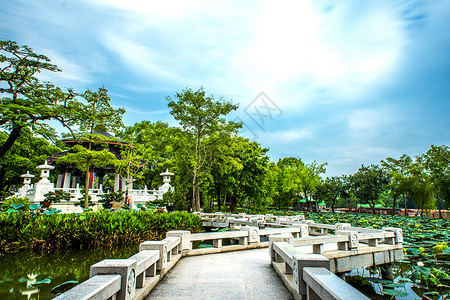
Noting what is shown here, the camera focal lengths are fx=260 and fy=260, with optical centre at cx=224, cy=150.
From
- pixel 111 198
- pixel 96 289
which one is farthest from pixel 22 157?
pixel 96 289

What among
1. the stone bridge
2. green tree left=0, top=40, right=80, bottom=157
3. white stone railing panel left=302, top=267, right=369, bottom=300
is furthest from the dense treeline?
white stone railing panel left=302, top=267, right=369, bottom=300

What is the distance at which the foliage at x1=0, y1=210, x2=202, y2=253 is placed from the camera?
1014cm

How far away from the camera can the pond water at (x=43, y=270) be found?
5.96 metres

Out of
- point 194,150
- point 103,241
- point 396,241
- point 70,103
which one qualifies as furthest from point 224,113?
point 396,241

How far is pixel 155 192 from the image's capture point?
888 inches

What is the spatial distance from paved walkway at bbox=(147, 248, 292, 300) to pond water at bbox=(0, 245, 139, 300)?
93.6 inches

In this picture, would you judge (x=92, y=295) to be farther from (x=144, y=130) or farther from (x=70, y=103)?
(x=144, y=130)

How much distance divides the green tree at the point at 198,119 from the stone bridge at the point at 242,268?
41.0 ft

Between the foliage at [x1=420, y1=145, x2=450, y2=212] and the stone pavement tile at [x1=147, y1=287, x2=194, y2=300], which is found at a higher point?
the foliage at [x1=420, y1=145, x2=450, y2=212]

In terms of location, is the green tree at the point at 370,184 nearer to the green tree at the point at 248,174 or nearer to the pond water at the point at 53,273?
the green tree at the point at 248,174

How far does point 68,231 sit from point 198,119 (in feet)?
42.1

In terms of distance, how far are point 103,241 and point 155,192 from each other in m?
11.5

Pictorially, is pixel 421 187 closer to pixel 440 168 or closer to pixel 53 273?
pixel 440 168

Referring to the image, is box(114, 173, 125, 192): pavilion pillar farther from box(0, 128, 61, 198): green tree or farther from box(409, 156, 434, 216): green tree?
box(409, 156, 434, 216): green tree
